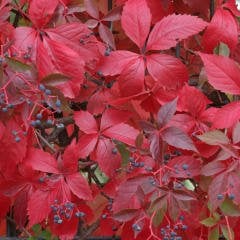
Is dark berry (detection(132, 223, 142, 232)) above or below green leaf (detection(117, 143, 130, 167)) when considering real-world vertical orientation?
below

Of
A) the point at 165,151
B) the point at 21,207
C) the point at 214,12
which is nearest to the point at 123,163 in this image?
the point at 165,151

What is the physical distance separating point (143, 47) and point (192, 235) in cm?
36

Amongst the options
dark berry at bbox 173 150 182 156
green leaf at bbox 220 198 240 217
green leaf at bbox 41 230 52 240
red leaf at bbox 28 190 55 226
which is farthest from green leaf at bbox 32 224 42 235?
green leaf at bbox 220 198 240 217

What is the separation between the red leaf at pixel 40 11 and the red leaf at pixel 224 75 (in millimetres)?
290

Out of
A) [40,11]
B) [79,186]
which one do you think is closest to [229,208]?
[79,186]

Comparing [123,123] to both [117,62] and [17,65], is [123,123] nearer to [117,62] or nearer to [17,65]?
[117,62]

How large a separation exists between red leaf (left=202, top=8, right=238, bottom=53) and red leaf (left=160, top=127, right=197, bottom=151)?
0.26m

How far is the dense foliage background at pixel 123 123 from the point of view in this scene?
104 cm

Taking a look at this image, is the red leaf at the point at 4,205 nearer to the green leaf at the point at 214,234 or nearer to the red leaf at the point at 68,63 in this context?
the red leaf at the point at 68,63

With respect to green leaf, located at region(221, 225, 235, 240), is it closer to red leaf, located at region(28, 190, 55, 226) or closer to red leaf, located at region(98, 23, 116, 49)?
red leaf, located at region(28, 190, 55, 226)

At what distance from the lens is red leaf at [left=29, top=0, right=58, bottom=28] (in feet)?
3.73

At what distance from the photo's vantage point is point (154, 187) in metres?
1.06

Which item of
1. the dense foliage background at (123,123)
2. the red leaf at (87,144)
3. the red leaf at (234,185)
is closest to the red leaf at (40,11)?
the dense foliage background at (123,123)

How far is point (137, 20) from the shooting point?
3.83ft
